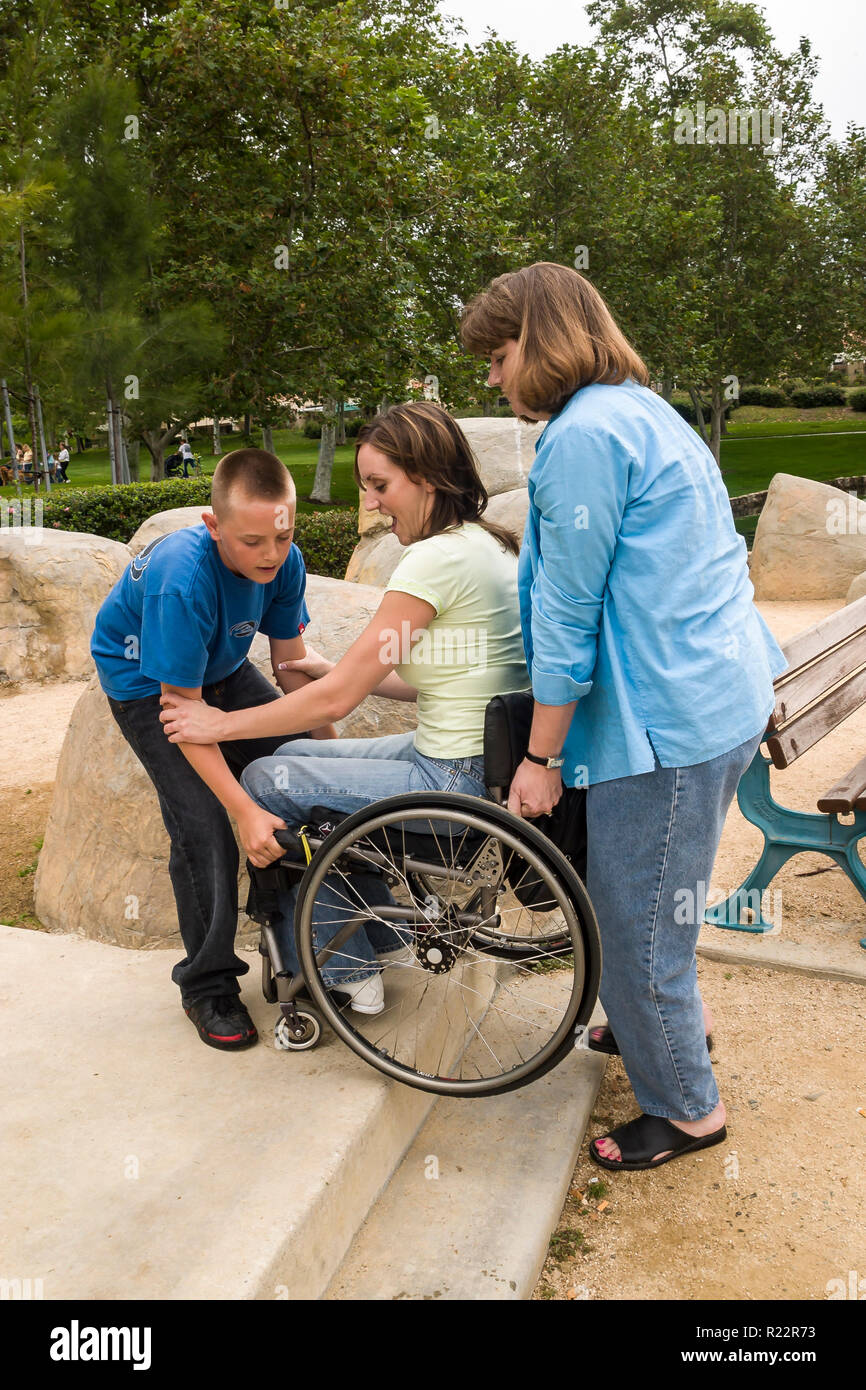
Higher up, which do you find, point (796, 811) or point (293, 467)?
point (293, 467)

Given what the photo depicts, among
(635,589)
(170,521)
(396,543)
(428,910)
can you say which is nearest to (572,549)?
(635,589)

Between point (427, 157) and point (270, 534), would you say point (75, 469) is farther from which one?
point (270, 534)

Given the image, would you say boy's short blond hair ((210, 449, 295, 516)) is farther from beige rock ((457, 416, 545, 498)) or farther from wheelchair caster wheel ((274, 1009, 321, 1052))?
beige rock ((457, 416, 545, 498))

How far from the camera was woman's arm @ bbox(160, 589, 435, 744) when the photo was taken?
2236 mm

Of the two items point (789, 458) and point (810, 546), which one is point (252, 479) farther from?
point (789, 458)

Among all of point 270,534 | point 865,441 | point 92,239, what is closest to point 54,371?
point 92,239

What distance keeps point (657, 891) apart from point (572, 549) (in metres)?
0.72

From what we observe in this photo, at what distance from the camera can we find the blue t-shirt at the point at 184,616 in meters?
2.36

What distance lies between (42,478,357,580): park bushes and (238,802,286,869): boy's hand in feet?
27.1

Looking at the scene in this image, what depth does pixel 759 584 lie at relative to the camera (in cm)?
998

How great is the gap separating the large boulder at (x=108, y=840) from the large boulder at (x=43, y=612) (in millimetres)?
4411

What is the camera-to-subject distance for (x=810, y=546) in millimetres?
9859

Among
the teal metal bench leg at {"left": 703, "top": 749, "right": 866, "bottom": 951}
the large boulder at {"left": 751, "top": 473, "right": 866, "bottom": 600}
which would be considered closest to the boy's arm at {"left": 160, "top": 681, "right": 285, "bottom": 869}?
the teal metal bench leg at {"left": 703, "top": 749, "right": 866, "bottom": 951}

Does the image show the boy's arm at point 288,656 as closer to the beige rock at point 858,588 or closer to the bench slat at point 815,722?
the bench slat at point 815,722
